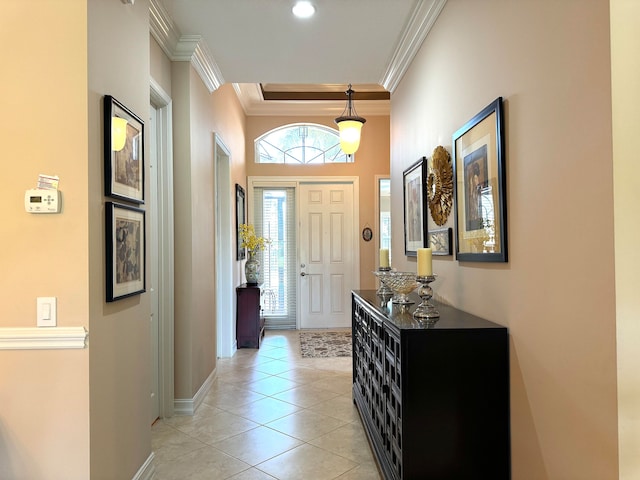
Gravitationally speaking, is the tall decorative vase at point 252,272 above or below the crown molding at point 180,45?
below

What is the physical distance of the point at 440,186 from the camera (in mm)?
2623

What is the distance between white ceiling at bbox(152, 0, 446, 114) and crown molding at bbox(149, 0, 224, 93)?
0.02 metres

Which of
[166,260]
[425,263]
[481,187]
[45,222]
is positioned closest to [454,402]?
[425,263]

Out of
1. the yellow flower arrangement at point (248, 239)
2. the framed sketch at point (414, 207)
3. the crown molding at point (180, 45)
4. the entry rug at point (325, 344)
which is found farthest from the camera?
the yellow flower arrangement at point (248, 239)

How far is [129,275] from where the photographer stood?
6.81 ft

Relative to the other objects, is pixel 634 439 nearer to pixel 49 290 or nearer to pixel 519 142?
pixel 519 142

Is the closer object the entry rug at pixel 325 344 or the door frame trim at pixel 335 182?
the entry rug at pixel 325 344

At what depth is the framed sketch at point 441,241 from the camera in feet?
8.32

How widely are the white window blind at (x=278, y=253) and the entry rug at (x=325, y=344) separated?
0.60 metres

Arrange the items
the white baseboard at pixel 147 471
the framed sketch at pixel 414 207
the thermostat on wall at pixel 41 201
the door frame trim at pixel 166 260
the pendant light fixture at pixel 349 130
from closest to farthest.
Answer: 1. the thermostat on wall at pixel 41 201
2. the white baseboard at pixel 147 471
3. the framed sketch at pixel 414 207
4. the door frame trim at pixel 166 260
5. the pendant light fixture at pixel 349 130

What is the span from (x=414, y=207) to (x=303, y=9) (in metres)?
1.61

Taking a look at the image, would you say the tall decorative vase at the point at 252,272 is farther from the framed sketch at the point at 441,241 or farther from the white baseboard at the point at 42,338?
the white baseboard at the point at 42,338

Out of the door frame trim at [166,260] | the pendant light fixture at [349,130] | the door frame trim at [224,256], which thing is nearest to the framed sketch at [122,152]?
the door frame trim at [166,260]

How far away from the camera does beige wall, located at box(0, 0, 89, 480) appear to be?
171cm
